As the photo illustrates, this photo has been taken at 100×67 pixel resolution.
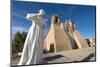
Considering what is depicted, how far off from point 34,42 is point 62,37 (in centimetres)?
42

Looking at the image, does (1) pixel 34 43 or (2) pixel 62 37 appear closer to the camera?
(1) pixel 34 43

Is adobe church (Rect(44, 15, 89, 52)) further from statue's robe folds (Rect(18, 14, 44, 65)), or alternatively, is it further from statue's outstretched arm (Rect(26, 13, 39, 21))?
statue's outstretched arm (Rect(26, 13, 39, 21))

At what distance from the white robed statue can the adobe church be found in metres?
0.11

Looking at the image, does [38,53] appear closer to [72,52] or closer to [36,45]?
[36,45]

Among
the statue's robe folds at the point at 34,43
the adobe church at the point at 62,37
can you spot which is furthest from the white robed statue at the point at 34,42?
the adobe church at the point at 62,37

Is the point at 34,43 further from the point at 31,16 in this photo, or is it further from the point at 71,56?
the point at 71,56

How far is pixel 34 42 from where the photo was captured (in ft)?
9.63

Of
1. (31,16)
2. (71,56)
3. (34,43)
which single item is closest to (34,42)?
(34,43)

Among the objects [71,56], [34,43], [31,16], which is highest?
[31,16]

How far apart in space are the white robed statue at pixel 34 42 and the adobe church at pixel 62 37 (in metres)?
0.11

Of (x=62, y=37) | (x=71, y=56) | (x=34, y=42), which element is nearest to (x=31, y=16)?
(x=34, y=42)

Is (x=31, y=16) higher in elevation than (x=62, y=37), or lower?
higher

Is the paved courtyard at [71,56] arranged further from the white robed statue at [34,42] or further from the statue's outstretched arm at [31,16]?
the statue's outstretched arm at [31,16]

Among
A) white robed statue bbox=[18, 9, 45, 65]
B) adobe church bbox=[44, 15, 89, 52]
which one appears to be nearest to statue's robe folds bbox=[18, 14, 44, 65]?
white robed statue bbox=[18, 9, 45, 65]
